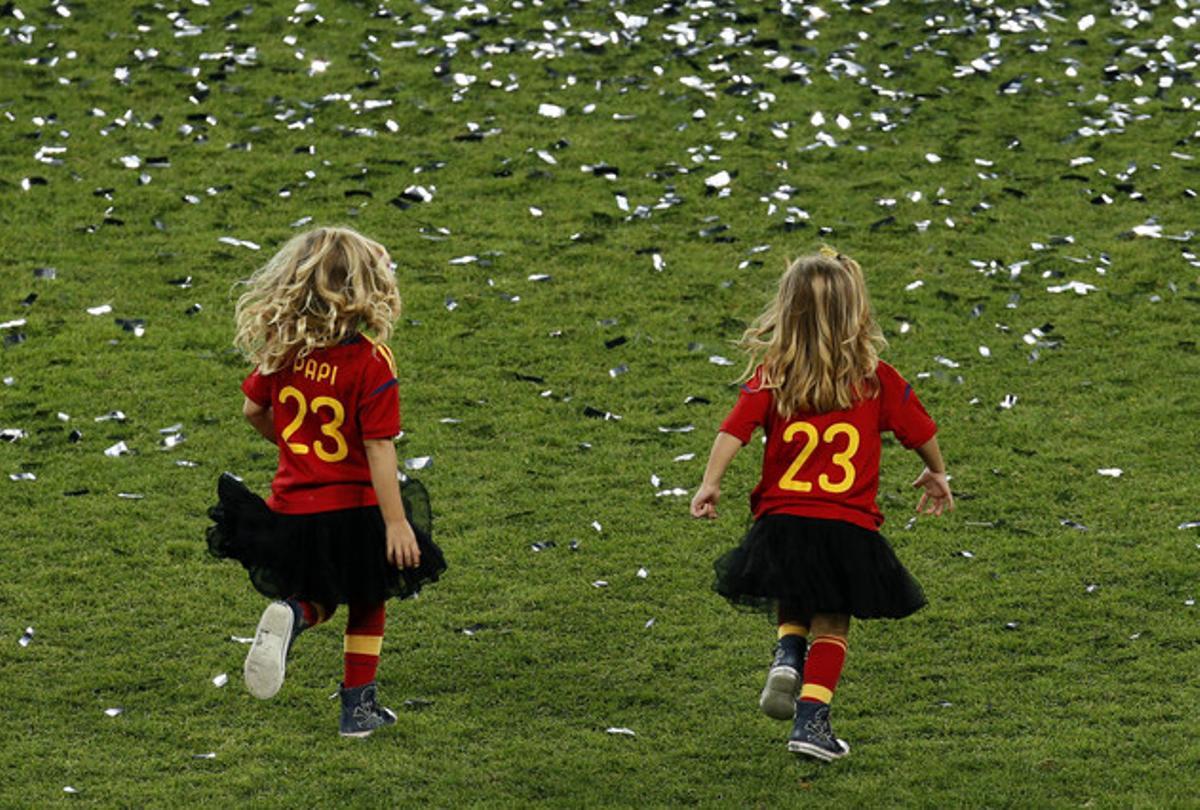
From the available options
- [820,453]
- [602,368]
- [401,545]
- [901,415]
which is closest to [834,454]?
[820,453]

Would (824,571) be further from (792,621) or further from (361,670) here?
(361,670)

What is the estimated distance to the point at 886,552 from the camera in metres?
6.13

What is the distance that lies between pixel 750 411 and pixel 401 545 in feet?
4.15

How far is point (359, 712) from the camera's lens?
20.6 ft

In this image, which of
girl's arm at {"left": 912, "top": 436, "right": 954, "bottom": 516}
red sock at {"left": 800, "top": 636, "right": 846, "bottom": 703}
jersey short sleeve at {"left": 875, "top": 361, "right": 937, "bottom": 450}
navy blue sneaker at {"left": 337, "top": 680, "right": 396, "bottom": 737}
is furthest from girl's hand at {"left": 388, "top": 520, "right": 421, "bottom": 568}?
girl's arm at {"left": 912, "top": 436, "right": 954, "bottom": 516}

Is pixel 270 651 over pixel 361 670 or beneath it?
over

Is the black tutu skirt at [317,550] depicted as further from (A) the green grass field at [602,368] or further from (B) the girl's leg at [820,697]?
(B) the girl's leg at [820,697]

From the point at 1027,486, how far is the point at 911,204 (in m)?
4.63

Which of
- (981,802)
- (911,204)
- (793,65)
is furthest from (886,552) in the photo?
(793,65)

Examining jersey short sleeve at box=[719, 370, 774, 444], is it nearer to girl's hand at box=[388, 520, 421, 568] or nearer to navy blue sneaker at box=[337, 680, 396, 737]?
girl's hand at box=[388, 520, 421, 568]

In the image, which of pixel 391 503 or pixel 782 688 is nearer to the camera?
pixel 782 688

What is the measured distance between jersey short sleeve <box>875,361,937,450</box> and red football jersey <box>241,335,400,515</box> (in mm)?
1674

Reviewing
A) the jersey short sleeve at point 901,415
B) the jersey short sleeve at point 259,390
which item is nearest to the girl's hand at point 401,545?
the jersey short sleeve at point 259,390

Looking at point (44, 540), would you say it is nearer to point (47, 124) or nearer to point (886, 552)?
point (886, 552)
